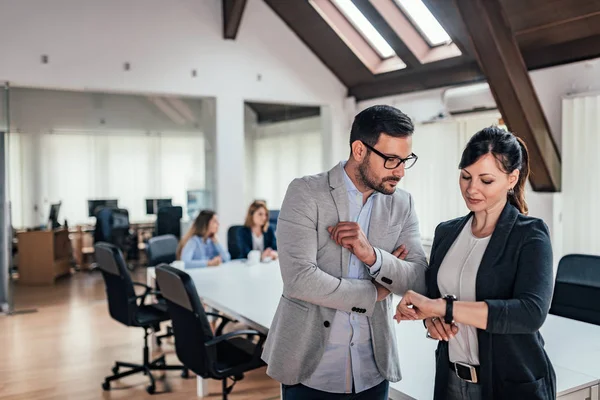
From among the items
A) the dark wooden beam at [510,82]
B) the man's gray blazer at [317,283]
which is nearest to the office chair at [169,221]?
the dark wooden beam at [510,82]

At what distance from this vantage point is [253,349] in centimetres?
349

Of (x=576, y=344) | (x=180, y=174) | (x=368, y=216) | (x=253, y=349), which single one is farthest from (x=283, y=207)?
(x=180, y=174)

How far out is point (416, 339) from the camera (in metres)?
2.74

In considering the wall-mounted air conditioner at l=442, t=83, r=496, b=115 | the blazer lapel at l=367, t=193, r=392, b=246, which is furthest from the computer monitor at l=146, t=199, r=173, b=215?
the blazer lapel at l=367, t=193, r=392, b=246

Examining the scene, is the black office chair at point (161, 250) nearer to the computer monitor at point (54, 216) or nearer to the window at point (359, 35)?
the computer monitor at point (54, 216)

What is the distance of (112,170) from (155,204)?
0.87 metres

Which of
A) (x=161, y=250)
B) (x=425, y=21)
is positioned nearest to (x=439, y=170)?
(x=425, y=21)

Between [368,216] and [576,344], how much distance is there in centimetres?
147

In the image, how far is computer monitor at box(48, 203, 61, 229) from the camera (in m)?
8.58

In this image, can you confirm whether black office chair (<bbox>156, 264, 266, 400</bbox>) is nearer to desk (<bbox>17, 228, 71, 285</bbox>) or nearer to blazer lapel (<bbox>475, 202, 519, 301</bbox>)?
blazer lapel (<bbox>475, 202, 519, 301</bbox>)

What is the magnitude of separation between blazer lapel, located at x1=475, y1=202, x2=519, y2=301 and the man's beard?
0.33 meters

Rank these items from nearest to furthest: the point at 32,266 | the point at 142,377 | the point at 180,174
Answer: the point at 142,377, the point at 32,266, the point at 180,174

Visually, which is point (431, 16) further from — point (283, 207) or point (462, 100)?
point (283, 207)

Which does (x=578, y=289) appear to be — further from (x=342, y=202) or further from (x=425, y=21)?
(x=425, y=21)
